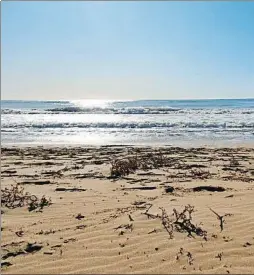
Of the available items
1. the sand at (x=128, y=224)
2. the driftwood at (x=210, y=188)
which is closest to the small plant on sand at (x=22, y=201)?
the sand at (x=128, y=224)

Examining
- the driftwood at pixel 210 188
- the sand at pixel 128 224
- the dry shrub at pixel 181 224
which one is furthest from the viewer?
the driftwood at pixel 210 188

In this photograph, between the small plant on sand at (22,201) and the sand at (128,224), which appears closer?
the sand at (128,224)

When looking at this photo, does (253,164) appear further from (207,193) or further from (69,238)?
(69,238)

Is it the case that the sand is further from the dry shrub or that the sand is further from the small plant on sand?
the small plant on sand

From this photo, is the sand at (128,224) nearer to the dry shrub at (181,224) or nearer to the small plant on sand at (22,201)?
the dry shrub at (181,224)


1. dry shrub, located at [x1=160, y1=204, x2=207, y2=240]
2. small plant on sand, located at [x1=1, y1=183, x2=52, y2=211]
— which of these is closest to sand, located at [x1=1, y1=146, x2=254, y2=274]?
dry shrub, located at [x1=160, y1=204, x2=207, y2=240]

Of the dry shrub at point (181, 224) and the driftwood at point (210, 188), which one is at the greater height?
the dry shrub at point (181, 224)

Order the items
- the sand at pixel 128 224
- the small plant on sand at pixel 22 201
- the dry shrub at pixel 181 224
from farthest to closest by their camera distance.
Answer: the small plant on sand at pixel 22 201 < the dry shrub at pixel 181 224 < the sand at pixel 128 224

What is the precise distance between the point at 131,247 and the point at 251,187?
4.27 m

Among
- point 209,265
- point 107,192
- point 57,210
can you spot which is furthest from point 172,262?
point 107,192

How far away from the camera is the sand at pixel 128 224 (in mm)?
4395

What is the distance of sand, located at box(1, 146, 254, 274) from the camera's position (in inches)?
173

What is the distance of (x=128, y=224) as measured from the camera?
18.4 ft

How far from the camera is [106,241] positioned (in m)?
5.01
